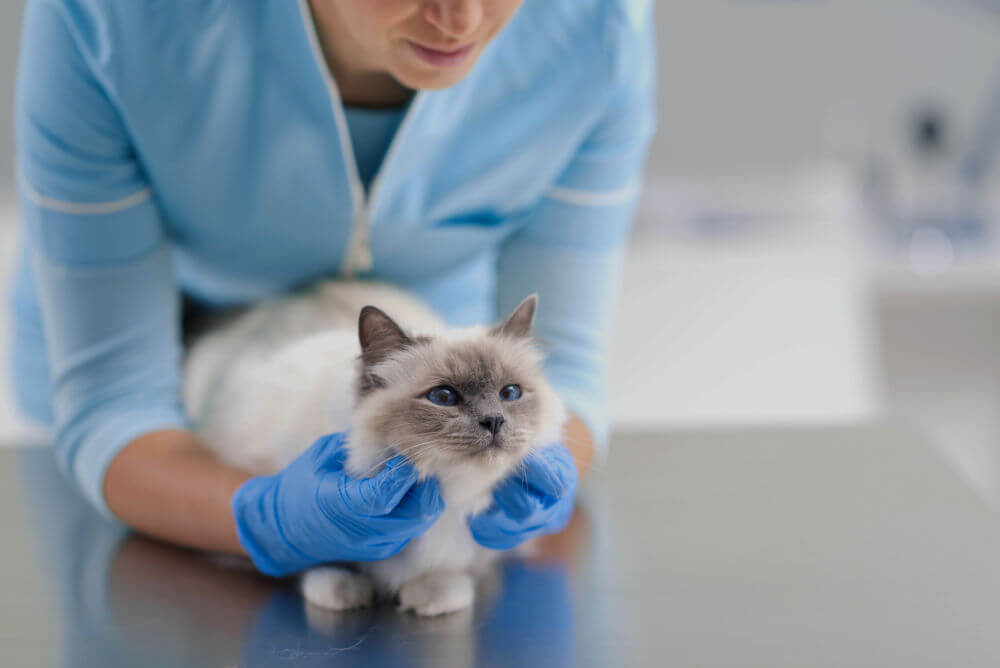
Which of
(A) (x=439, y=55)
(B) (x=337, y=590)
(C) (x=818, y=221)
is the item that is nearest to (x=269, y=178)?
(A) (x=439, y=55)

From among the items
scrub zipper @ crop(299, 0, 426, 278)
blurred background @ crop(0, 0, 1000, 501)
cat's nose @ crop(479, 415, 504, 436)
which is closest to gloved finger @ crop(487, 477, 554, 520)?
cat's nose @ crop(479, 415, 504, 436)

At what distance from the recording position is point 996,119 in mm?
2945

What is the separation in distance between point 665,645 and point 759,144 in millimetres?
2413

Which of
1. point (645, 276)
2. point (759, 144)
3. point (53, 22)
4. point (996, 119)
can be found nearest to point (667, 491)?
point (53, 22)

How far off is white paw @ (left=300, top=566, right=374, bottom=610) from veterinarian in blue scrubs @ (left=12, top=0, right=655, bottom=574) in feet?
0.09

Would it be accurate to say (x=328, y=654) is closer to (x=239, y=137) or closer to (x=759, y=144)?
(x=239, y=137)

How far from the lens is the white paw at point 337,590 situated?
2.82 feet

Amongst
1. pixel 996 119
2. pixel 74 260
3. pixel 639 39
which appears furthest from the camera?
pixel 996 119

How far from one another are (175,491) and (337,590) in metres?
0.26

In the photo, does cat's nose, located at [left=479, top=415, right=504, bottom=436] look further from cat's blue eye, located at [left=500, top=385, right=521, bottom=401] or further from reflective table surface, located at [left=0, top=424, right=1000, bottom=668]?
reflective table surface, located at [left=0, top=424, right=1000, bottom=668]

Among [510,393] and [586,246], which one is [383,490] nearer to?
[510,393]

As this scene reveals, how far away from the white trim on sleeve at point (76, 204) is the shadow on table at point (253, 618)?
381mm

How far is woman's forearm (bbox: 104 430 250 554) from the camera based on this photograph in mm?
985

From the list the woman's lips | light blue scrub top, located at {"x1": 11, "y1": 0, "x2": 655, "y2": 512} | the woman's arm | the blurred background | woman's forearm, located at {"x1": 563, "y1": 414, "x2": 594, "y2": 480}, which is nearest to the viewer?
the woman's lips
